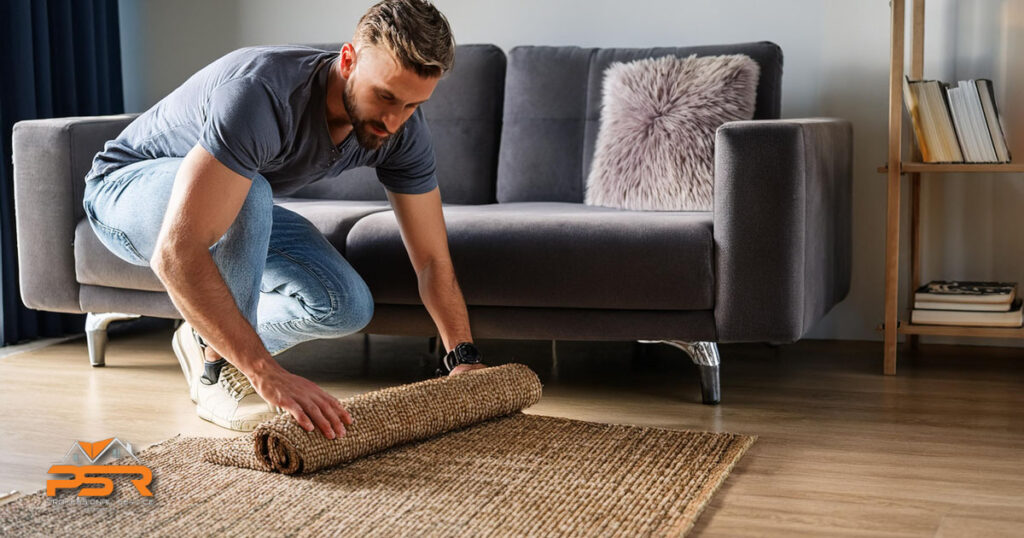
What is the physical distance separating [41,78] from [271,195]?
1.54m

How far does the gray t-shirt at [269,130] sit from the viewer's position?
164 cm

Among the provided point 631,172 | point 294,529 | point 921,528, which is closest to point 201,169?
point 294,529

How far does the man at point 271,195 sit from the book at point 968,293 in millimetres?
1194

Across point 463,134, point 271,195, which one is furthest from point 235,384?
point 463,134

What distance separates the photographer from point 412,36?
Answer: 1.65 meters

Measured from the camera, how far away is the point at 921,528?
1.44 metres

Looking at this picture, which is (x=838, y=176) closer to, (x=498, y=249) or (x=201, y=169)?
(x=498, y=249)

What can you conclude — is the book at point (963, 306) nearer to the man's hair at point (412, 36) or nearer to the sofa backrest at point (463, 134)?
the sofa backrest at point (463, 134)

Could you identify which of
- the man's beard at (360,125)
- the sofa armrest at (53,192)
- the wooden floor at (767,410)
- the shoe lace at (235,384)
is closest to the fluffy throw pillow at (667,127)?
the wooden floor at (767,410)

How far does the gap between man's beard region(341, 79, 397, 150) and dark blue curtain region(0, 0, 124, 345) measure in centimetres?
160

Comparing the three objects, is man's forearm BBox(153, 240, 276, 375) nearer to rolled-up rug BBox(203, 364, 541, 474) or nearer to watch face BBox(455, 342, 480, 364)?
rolled-up rug BBox(203, 364, 541, 474)

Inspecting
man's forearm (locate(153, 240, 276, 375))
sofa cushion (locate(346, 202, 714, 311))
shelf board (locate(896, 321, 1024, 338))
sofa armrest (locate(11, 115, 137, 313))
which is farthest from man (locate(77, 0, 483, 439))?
shelf board (locate(896, 321, 1024, 338))

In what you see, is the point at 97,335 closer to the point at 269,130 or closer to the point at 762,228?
the point at 269,130

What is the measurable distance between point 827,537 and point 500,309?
98 cm
